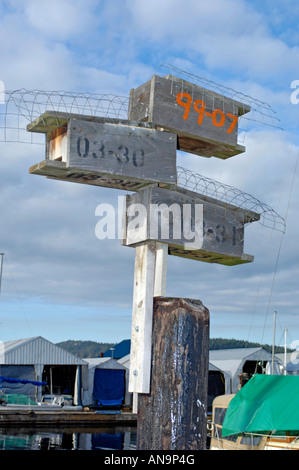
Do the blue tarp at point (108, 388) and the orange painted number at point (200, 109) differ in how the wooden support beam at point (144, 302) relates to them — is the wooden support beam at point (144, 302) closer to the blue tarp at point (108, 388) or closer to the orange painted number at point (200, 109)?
the orange painted number at point (200, 109)

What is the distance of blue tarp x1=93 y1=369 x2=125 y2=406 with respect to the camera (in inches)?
1884

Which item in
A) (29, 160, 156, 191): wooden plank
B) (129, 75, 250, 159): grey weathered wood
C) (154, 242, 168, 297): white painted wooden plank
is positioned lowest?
(154, 242, 168, 297): white painted wooden plank

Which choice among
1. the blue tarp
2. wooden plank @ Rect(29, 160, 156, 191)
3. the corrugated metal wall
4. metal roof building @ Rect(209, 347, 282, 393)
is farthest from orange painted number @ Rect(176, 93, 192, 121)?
the blue tarp

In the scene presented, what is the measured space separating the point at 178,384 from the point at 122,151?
3.17m

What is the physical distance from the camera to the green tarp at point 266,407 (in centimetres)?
1284

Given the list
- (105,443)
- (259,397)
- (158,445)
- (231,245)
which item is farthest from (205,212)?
(105,443)

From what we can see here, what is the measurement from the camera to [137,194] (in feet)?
27.0

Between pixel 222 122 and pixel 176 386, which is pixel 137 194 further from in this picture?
pixel 176 386

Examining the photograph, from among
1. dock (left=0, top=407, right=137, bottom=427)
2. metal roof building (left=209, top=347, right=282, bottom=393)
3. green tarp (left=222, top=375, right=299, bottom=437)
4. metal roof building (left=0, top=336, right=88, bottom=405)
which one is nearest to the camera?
green tarp (left=222, top=375, right=299, bottom=437)

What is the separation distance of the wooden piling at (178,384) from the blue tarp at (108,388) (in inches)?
1659

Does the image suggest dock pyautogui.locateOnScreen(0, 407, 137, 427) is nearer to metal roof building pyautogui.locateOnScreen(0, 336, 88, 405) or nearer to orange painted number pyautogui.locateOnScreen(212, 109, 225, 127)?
metal roof building pyautogui.locateOnScreen(0, 336, 88, 405)

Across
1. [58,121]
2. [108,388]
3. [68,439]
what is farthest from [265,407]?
[108,388]

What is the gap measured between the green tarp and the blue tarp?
35059 millimetres

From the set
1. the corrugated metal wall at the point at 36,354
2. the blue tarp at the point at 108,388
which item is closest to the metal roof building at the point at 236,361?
the blue tarp at the point at 108,388
